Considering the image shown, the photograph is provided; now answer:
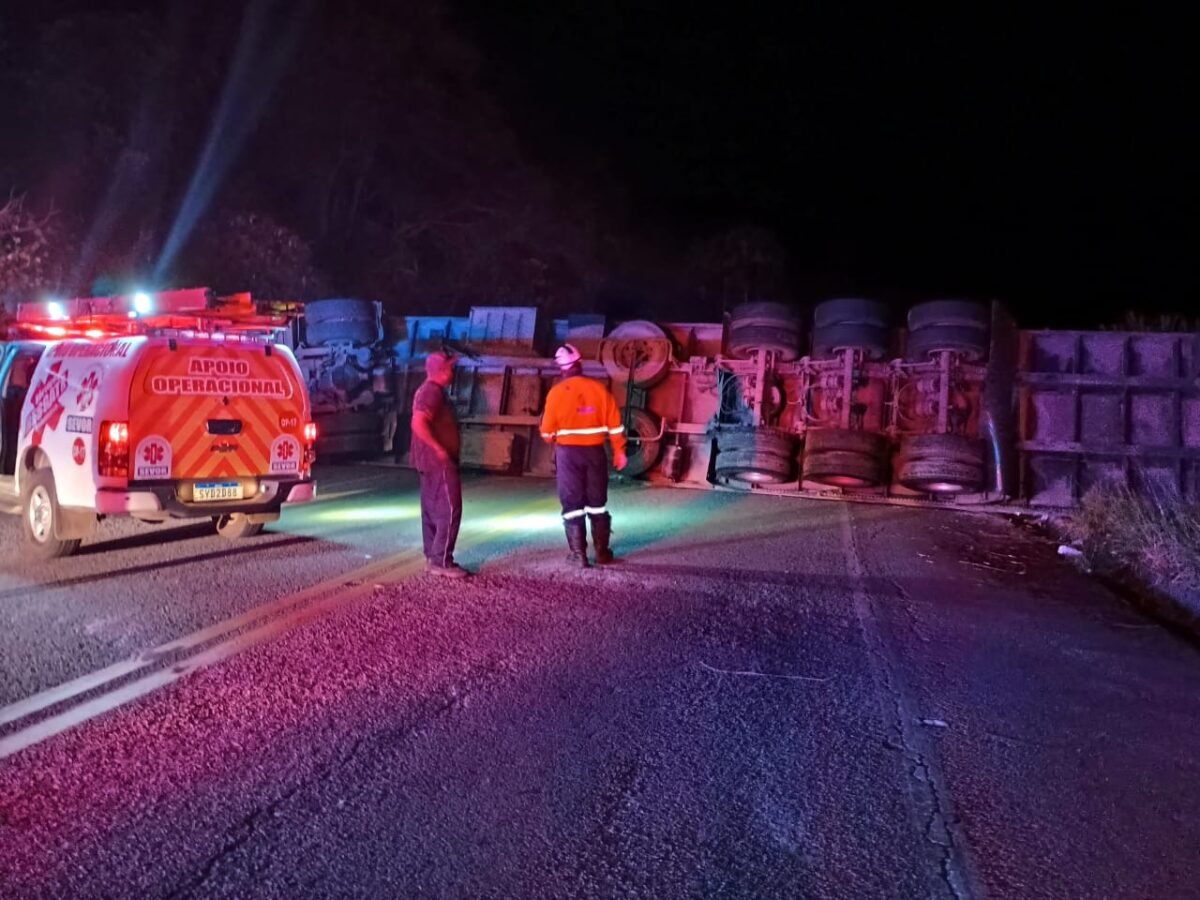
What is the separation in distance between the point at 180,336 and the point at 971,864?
6.76 meters

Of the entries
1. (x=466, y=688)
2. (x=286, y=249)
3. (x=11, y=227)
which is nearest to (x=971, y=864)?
(x=466, y=688)

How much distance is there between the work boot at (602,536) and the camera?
8.18 meters

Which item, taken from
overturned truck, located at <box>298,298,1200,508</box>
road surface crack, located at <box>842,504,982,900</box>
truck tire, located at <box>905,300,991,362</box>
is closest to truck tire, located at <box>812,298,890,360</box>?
overturned truck, located at <box>298,298,1200,508</box>

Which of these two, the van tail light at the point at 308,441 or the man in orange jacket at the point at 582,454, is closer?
the man in orange jacket at the point at 582,454

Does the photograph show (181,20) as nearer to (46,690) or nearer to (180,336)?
(180,336)

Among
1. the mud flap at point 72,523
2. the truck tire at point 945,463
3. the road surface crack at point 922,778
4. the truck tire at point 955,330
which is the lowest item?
the road surface crack at point 922,778

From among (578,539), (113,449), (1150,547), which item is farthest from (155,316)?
(1150,547)

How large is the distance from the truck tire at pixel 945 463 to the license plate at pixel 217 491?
7.82 m

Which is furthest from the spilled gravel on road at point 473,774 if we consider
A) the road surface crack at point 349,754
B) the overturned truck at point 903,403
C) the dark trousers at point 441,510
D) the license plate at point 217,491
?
the overturned truck at point 903,403

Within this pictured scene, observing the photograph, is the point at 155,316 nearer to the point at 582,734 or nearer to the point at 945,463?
the point at 582,734

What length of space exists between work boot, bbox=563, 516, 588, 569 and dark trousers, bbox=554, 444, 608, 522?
2.4 inches

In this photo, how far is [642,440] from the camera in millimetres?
14008

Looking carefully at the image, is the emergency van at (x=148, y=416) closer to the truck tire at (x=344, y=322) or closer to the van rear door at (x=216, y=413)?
the van rear door at (x=216, y=413)

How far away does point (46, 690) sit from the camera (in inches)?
194
